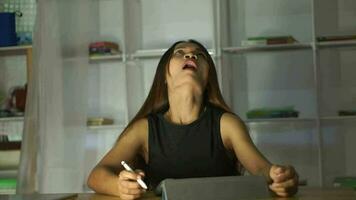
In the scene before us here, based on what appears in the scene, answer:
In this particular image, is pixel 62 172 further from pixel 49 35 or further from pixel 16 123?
pixel 16 123

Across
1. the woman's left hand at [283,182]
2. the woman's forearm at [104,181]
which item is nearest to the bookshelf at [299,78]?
the woman's forearm at [104,181]

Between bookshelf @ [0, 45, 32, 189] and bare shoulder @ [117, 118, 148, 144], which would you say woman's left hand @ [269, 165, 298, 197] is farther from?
bookshelf @ [0, 45, 32, 189]

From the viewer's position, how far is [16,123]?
3.61m

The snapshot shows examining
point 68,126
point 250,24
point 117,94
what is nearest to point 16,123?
point 117,94

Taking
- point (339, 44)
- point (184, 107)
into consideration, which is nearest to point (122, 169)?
point (184, 107)

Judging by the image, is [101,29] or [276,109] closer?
[276,109]

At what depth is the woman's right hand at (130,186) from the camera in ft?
3.46

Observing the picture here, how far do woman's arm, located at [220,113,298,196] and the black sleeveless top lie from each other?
1.1 inches

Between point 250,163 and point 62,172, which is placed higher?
point 250,163

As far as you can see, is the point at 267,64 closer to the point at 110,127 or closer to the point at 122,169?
the point at 110,127

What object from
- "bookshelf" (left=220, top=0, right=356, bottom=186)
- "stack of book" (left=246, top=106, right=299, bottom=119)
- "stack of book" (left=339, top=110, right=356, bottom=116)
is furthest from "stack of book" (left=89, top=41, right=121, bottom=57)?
"stack of book" (left=339, top=110, right=356, bottom=116)

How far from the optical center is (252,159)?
1317mm

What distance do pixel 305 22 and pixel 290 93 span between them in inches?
19.5

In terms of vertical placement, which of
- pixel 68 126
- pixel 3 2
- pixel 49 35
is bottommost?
pixel 68 126
